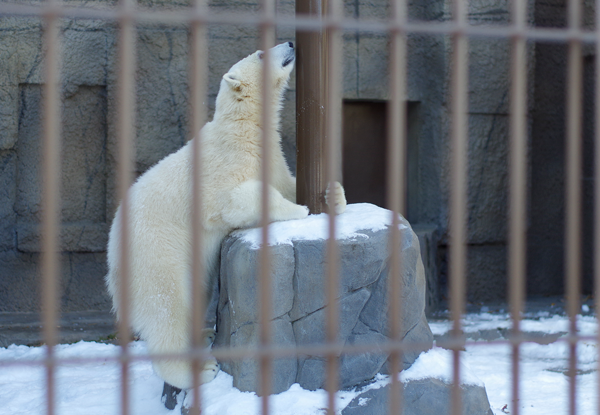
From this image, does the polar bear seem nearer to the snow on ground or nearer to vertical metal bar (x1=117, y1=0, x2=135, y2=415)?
the snow on ground

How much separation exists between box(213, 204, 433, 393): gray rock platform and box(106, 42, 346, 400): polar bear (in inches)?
9.5

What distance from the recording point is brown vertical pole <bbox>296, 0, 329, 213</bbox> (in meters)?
3.03

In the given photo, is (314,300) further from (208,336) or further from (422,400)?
(208,336)

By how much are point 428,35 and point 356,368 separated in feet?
13.0

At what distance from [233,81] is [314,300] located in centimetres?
122

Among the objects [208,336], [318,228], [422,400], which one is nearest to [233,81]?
[318,228]

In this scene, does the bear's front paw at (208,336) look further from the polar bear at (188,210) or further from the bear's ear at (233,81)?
the bear's ear at (233,81)

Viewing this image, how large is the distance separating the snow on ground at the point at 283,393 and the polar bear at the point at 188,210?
28 centimetres

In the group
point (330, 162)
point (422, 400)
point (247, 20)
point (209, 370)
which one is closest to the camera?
point (247, 20)

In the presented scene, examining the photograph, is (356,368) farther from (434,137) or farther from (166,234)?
(434,137)

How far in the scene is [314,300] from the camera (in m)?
2.67

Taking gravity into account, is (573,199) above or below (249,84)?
below

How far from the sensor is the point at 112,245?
306cm

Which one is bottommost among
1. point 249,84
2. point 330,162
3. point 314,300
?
point 314,300
